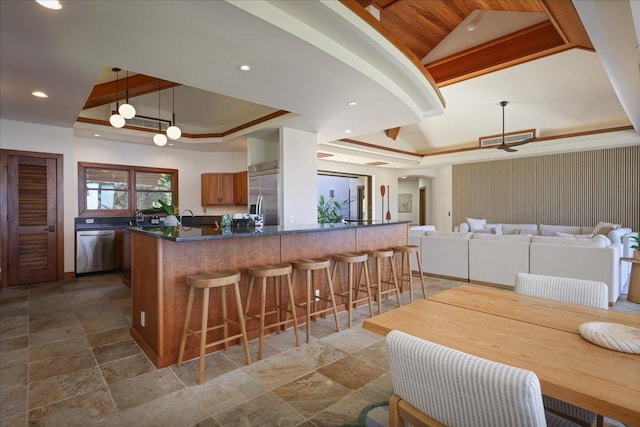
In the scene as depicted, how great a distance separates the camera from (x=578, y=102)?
638 centimetres

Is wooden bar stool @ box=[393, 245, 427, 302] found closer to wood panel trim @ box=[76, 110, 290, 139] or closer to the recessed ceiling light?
wood panel trim @ box=[76, 110, 290, 139]

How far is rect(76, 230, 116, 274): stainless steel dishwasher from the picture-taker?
5523mm

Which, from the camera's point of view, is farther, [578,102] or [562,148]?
[562,148]

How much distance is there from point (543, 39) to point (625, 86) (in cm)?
114

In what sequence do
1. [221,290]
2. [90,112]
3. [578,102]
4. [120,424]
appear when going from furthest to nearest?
1. [578,102]
2. [90,112]
3. [221,290]
4. [120,424]

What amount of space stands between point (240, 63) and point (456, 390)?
2886 mm

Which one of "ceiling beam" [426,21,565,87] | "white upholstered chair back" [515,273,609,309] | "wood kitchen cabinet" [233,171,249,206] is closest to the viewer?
"white upholstered chair back" [515,273,609,309]

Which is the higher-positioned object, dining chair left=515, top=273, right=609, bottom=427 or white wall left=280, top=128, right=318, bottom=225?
white wall left=280, top=128, right=318, bottom=225

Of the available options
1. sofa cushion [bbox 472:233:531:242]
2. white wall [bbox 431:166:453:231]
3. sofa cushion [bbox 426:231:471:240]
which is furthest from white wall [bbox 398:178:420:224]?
sofa cushion [bbox 472:233:531:242]

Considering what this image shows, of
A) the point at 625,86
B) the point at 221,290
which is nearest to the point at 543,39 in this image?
the point at 625,86

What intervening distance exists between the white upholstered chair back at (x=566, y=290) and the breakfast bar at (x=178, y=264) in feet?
6.18

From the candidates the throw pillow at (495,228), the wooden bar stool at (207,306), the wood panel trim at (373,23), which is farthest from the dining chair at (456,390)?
the throw pillow at (495,228)

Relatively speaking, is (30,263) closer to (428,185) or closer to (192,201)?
(192,201)

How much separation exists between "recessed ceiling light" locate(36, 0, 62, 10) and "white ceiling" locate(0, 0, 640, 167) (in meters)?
0.04
